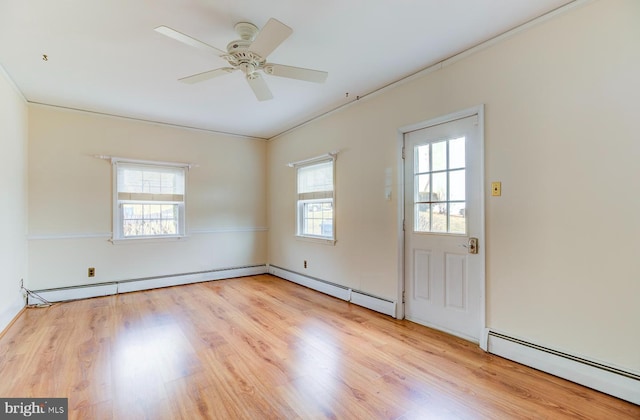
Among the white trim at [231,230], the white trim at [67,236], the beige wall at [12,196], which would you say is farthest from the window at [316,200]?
the beige wall at [12,196]

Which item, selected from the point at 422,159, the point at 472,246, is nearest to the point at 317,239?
the point at 422,159

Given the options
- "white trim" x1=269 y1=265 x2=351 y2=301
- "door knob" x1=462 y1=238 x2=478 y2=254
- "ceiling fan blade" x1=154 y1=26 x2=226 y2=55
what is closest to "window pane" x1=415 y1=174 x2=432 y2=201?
"door knob" x1=462 y1=238 x2=478 y2=254

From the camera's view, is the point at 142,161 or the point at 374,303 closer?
the point at 374,303

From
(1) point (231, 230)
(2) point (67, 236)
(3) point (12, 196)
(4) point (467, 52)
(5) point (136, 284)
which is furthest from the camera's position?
(1) point (231, 230)

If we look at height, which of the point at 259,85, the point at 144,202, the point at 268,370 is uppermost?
the point at 259,85

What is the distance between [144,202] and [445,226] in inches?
169

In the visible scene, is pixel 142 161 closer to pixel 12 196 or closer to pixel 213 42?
pixel 12 196

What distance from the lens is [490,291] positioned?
2.53m

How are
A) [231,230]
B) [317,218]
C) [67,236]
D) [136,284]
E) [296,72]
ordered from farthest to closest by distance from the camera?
1. [231,230]
2. [317,218]
3. [136,284]
4. [67,236]
5. [296,72]

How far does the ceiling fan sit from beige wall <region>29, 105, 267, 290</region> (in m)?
2.65

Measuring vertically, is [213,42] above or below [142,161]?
above

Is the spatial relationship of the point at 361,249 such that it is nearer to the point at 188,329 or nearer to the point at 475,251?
the point at 475,251

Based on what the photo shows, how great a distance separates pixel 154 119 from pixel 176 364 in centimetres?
→ 365

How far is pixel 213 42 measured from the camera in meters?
2.51
